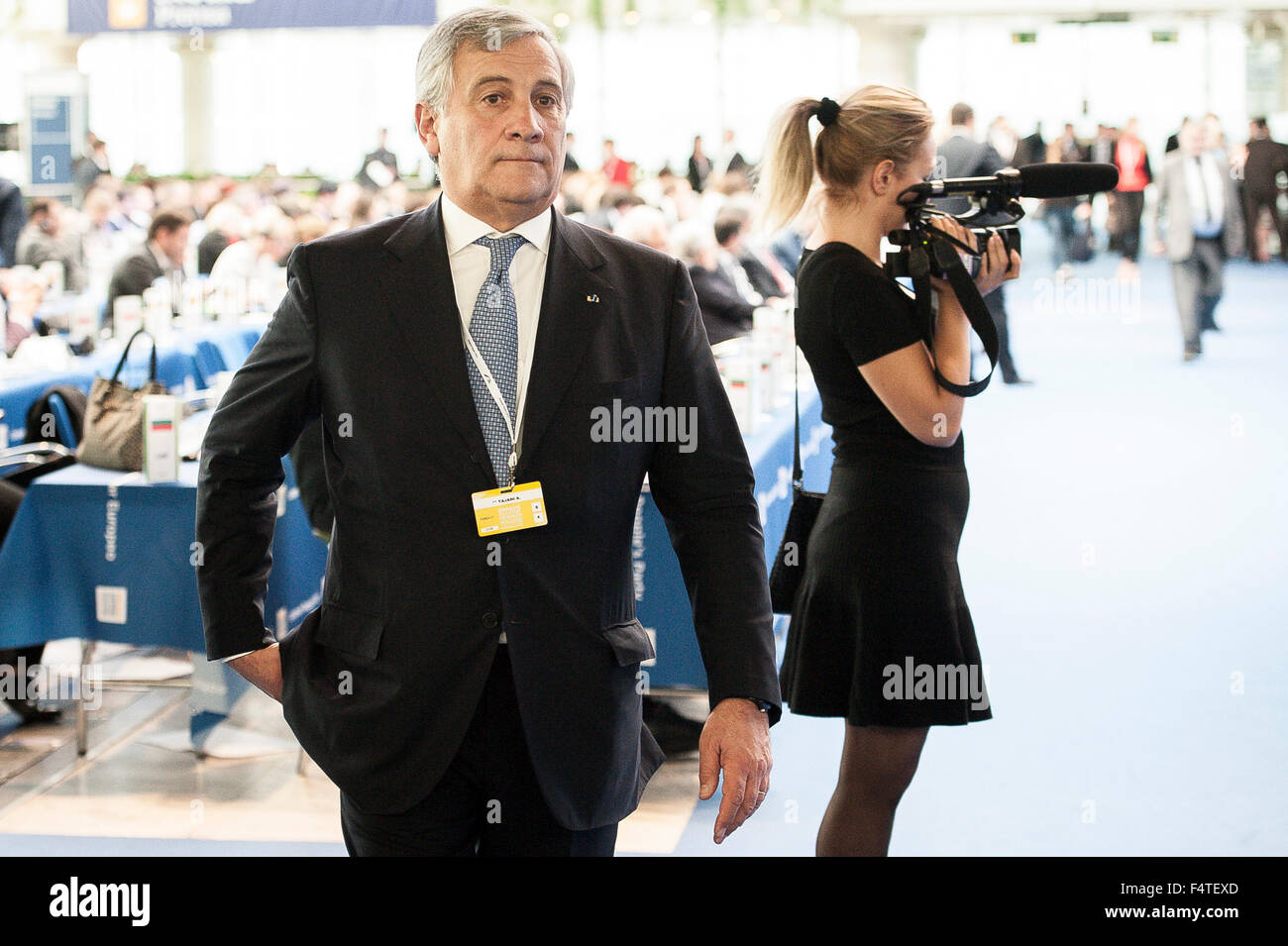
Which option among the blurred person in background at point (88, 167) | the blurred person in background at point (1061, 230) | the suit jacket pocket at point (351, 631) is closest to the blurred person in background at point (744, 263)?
the suit jacket pocket at point (351, 631)

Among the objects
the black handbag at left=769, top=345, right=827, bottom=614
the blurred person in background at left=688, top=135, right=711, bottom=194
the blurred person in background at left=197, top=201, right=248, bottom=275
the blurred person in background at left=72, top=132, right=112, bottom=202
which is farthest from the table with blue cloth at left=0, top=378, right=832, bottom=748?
the blurred person in background at left=688, top=135, right=711, bottom=194

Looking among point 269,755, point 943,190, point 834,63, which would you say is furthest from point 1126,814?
point 834,63

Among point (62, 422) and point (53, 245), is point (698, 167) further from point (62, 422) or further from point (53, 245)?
point (62, 422)

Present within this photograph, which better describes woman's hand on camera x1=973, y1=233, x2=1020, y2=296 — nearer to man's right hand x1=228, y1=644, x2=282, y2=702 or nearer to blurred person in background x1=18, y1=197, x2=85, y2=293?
man's right hand x1=228, y1=644, x2=282, y2=702

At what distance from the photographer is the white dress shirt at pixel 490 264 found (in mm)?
1706

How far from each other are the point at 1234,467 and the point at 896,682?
19.4ft

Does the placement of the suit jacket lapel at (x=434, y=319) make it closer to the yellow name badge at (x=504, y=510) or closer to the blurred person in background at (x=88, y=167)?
the yellow name badge at (x=504, y=510)

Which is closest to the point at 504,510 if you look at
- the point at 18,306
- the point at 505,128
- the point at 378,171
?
the point at 505,128

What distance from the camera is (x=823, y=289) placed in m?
2.27

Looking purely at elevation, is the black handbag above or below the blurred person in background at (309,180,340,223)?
below

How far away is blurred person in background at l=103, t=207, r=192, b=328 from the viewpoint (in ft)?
24.5

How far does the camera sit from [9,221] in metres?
Result: 8.65

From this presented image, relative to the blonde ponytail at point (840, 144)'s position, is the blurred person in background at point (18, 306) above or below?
above

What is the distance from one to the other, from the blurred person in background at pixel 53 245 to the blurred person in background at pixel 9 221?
49mm
